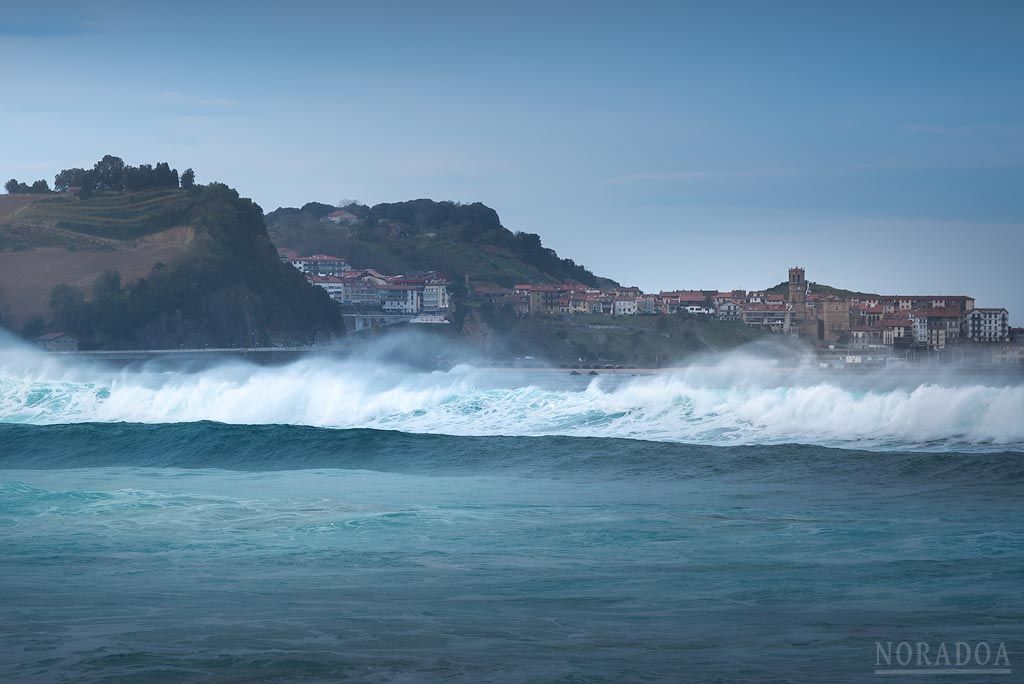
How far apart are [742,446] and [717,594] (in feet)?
42.1

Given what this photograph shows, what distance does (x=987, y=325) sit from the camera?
77312mm

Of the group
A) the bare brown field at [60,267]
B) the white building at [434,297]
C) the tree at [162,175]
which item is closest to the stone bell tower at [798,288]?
the white building at [434,297]

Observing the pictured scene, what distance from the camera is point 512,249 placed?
166m

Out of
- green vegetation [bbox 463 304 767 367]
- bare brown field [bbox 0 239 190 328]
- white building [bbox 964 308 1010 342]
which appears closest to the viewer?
white building [bbox 964 308 1010 342]

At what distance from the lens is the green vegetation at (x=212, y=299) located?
324 feet

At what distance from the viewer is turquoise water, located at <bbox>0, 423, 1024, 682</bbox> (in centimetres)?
796

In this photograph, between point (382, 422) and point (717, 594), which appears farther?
point (382, 422)

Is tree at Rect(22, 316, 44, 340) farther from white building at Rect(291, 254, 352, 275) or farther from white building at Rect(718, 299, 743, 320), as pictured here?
white building at Rect(718, 299, 743, 320)

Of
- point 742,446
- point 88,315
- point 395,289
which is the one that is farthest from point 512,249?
point 742,446

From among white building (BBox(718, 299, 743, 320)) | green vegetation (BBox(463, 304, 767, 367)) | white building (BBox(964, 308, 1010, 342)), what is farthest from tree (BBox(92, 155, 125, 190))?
white building (BBox(964, 308, 1010, 342))

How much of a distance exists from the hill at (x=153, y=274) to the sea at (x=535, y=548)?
74.4 metres

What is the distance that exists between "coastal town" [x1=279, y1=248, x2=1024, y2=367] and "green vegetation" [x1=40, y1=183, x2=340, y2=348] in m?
13.3

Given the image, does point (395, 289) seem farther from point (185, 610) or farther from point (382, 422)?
point (185, 610)

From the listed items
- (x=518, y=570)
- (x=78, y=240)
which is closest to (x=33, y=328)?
(x=78, y=240)
